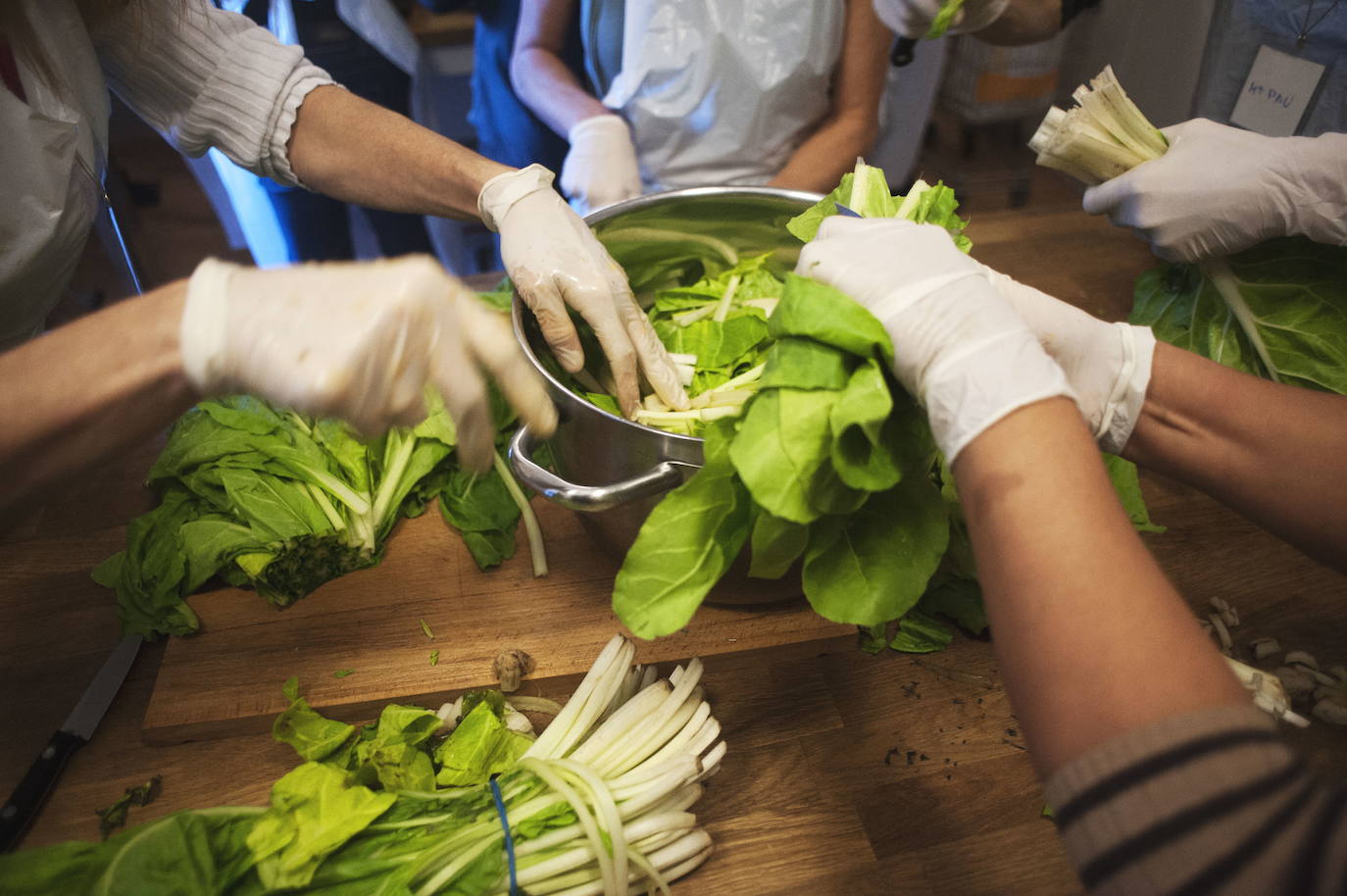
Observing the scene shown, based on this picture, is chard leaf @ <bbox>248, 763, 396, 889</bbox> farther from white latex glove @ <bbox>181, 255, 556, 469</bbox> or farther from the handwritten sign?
the handwritten sign

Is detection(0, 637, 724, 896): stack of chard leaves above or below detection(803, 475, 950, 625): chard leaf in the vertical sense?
below

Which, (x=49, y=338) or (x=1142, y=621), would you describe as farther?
(x=49, y=338)

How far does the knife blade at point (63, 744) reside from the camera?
1135 mm

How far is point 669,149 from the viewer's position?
7.36ft

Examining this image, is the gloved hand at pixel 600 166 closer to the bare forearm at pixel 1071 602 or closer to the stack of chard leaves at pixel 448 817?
the stack of chard leaves at pixel 448 817

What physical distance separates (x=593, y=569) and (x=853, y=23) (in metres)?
1.66

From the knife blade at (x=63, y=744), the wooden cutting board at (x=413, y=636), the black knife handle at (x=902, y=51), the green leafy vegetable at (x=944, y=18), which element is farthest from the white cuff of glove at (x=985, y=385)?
the black knife handle at (x=902, y=51)

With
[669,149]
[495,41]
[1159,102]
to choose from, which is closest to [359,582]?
[669,149]

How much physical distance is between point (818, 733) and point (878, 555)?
1.32 feet

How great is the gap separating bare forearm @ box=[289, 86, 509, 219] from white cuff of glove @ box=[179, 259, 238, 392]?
0.80m

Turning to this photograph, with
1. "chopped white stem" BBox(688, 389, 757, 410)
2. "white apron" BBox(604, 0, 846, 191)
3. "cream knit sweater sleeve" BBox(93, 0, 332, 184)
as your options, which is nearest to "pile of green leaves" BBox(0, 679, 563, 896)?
"chopped white stem" BBox(688, 389, 757, 410)

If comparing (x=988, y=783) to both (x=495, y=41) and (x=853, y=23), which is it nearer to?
(x=853, y=23)

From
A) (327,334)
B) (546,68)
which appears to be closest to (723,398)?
(327,334)

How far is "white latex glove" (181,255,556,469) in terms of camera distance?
2.86ft
